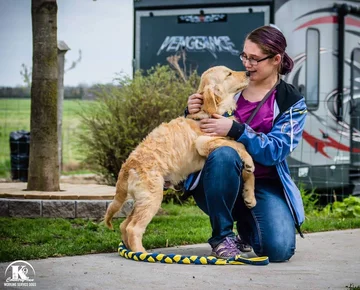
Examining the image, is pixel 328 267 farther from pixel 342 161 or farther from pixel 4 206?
pixel 342 161

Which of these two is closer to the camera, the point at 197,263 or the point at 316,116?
the point at 197,263

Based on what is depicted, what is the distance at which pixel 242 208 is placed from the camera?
5.50 metres

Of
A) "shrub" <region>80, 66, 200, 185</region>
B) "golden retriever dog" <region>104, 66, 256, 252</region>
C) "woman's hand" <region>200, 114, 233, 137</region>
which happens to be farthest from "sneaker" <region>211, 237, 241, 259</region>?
"shrub" <region>80, 66, 200, 185</region>


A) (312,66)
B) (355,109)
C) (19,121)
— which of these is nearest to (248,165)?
(312,66)

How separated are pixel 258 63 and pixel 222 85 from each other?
312 mm

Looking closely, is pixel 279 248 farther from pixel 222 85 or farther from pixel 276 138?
Answer: pixel 222 85

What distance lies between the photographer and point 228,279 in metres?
4.46

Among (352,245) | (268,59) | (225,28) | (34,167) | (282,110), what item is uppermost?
(225,28)

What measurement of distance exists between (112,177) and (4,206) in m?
2.60

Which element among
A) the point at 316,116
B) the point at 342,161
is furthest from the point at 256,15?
the point at 342,161

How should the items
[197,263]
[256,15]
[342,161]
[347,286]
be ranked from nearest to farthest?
[347,286], [197,263], [256,15], [342,161]

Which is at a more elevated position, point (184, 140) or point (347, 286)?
point (184, 140)

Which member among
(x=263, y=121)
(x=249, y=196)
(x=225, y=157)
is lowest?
(x=249, y=196)

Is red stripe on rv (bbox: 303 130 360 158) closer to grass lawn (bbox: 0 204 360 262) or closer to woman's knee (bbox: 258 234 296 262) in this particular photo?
grass lawn (bbox: 0 204 360 262)
